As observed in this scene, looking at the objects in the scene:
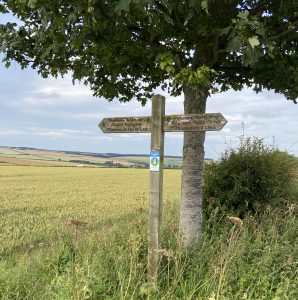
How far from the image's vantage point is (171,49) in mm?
5484

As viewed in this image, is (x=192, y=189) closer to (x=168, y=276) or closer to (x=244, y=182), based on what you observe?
(x=168, y=276)

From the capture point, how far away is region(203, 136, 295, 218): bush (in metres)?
9.14

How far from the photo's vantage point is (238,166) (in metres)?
9.65

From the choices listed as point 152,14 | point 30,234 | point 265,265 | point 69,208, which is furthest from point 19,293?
point 69,208

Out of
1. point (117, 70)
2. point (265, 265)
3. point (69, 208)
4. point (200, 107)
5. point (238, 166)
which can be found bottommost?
point (69, 208)

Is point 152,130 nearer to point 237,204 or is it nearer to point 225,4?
point 225,4

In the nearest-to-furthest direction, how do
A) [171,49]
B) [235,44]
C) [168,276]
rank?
[235,44]
[168,276]
[171,49]

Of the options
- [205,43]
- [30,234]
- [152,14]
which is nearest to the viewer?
[152,14]

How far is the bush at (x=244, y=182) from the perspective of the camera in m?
9.14

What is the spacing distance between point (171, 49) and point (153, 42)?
1.01 ft

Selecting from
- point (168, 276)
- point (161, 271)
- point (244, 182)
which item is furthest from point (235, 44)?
point (244, 182)

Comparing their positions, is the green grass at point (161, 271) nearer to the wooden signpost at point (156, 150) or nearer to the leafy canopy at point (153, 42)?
the wooden signpost at point (156, 150)

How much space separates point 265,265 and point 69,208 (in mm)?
11895

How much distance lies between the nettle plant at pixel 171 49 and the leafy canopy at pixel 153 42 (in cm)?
1
